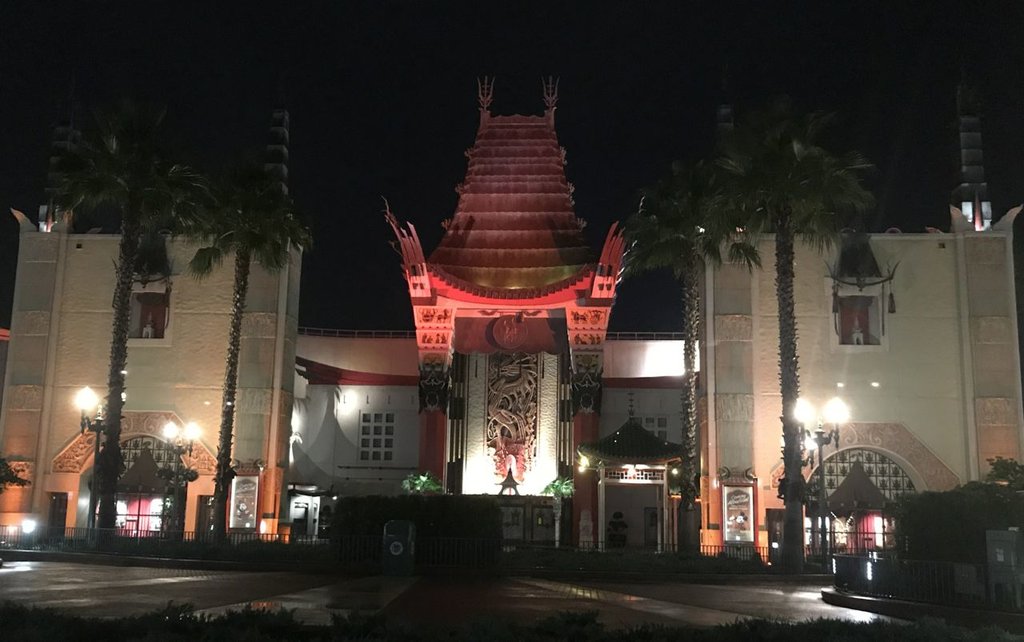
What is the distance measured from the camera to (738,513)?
1278 inches

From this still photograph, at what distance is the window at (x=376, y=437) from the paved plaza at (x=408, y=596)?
2088 centimetres

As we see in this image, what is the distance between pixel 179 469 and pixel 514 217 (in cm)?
1756

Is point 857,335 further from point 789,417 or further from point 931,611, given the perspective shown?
point 931,611

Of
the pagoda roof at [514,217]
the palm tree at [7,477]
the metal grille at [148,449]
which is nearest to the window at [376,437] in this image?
the pagoda roof at [514,217]

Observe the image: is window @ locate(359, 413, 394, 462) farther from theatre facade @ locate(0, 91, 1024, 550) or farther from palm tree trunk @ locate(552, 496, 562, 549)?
palm tree trunk @ locate(552, 496, 562, 549)

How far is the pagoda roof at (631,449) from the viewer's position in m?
35.7

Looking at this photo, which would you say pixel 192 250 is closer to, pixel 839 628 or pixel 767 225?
pixel 767 225

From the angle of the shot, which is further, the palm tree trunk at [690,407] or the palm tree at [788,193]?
the palm tree trunk at [690,407]

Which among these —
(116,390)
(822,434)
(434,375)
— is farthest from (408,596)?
(434,375)

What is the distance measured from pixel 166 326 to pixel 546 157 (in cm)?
1703

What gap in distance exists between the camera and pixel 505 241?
4341 centimetres

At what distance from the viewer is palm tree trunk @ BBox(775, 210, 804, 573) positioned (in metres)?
26.0

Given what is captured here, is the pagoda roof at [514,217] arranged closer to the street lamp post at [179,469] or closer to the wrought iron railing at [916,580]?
the street lamp post at [179,469]

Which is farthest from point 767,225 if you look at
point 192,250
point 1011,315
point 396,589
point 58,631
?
point 58,631
